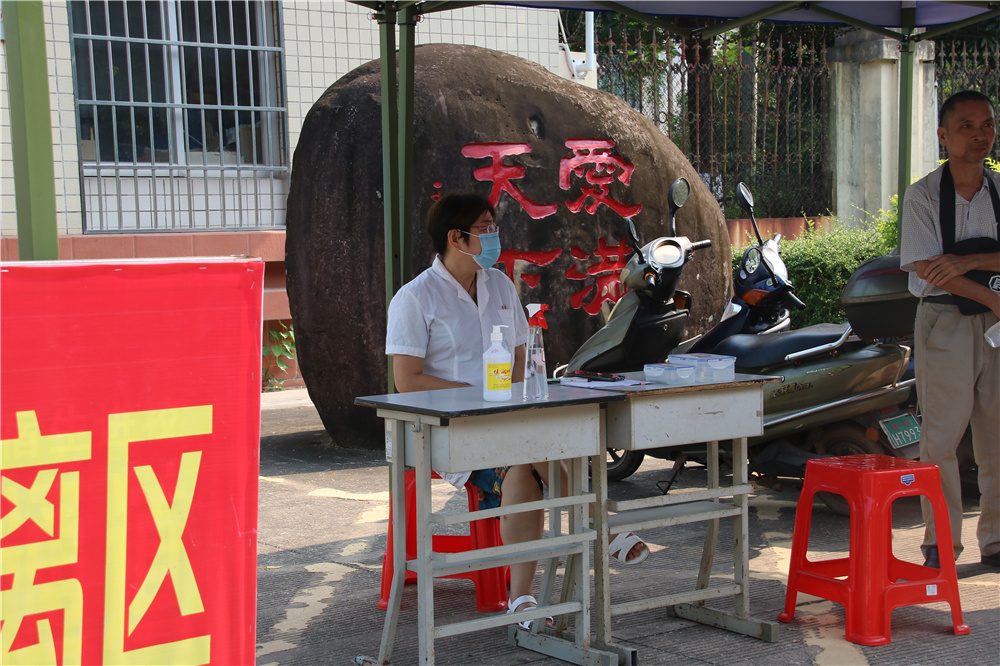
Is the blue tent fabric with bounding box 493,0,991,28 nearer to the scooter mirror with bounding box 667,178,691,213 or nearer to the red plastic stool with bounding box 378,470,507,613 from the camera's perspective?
the scooter mirror with bounding box 667,178,691,213

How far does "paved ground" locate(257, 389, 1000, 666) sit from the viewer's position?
3.35 metres

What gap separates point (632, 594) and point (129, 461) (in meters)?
2.17

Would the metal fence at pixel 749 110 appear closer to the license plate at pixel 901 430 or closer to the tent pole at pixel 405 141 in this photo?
the license plate at pixel 901 430

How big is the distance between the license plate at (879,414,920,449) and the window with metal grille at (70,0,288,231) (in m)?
5.81

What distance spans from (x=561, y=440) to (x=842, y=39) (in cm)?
895

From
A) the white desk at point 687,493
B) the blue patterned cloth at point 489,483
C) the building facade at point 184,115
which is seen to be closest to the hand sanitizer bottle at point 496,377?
the white desk at point 687,493

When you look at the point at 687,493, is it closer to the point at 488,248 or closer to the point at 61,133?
the point at 488,248

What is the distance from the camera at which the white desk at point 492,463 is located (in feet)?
9.86

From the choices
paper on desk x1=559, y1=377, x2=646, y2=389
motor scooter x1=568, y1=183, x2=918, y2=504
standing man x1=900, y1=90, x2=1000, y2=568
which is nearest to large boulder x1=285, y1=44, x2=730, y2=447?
motor scooter x1=568, y1=183, x2=918, y2=504

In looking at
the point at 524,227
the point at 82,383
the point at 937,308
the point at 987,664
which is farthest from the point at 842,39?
the point at 82,383

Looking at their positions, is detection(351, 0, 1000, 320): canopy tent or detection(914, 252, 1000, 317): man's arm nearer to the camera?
detection(914, 252, 1000, 317): man's arm

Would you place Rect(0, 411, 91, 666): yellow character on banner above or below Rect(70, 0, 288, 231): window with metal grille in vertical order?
below

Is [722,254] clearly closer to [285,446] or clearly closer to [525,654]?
[285,446]

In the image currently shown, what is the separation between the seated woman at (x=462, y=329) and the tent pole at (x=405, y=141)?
582 mm
